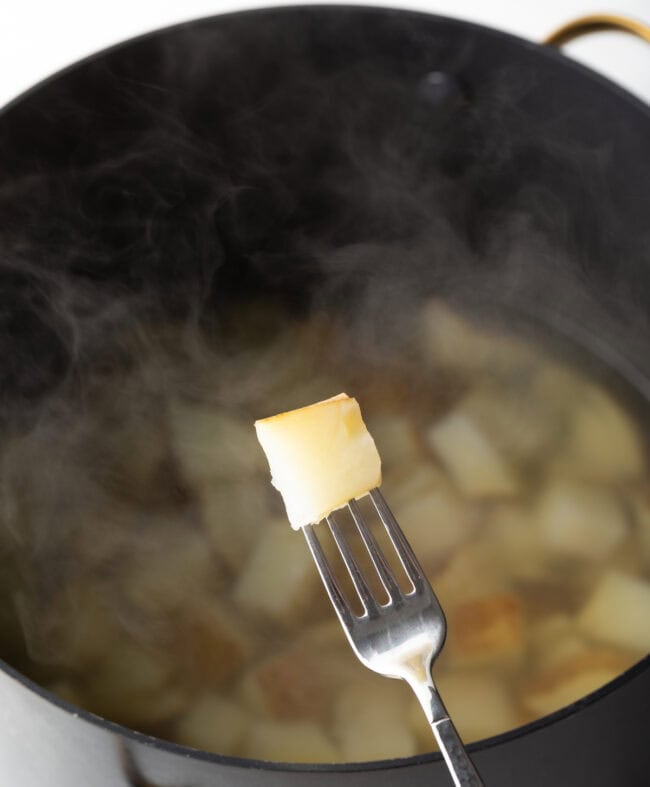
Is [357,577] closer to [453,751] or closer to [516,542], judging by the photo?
[453,751]

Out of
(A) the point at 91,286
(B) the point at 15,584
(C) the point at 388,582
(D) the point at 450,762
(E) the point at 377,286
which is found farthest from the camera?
(E) the point at 377,286

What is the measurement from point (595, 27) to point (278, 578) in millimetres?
870

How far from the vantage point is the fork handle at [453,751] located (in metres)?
0.68

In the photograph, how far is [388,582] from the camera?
0.88 meters

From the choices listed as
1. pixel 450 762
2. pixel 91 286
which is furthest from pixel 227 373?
pixel 450 762

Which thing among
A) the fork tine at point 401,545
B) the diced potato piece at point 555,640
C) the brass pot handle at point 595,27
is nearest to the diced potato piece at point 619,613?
the diced potato piece at point 555,640

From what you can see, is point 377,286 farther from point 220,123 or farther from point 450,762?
point 450,762

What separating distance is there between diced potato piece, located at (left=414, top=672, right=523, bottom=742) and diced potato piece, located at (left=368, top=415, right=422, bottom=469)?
0.32 metres

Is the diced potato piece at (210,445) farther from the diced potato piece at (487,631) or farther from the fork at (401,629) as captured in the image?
the fork at (401,629)

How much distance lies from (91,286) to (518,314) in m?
0.63

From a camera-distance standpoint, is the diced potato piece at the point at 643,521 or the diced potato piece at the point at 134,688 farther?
the diced potato piece at the point at 643,521

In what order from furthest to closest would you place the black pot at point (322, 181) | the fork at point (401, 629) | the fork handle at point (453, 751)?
the black pot at point (322, 181) → the fork at point (401, 629) → the fork handle at point (453, 751)

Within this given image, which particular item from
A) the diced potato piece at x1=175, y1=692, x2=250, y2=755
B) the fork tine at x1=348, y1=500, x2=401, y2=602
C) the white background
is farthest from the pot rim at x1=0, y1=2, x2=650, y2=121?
the diced potato piece at x1=175, y1=692, x2=250, y2=755

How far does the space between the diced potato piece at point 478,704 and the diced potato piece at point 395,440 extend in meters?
0.32
